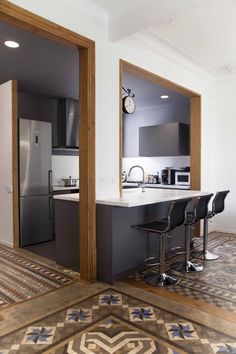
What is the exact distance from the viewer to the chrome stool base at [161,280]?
10.6 ft

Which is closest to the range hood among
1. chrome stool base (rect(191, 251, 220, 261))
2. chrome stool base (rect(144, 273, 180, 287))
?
chrome stool base (rect(191, 251, 220, 261))

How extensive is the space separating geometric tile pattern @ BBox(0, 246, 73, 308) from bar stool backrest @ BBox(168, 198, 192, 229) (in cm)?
134

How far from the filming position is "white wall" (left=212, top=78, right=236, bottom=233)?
566 centimetres

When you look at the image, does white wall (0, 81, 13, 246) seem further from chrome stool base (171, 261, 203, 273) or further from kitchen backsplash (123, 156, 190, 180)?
kitchen backsplash (123, 156, 190, 180)

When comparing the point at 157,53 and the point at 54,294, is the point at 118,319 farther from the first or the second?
the point at 157,53

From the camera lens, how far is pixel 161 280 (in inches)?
129

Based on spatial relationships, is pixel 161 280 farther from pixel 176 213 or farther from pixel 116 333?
pixel 116 333

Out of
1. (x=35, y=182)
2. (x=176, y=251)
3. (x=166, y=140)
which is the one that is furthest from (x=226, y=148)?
(x=35, y=182)

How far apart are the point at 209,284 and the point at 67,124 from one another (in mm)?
4099

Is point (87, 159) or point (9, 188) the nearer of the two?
point (87, 159)

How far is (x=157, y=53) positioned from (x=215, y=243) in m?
3.21

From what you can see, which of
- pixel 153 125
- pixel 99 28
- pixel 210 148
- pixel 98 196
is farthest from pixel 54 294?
pixel 153 125

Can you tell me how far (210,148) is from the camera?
5.79 m

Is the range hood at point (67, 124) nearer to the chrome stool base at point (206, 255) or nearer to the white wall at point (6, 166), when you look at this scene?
the white wall at point (6, 166)
